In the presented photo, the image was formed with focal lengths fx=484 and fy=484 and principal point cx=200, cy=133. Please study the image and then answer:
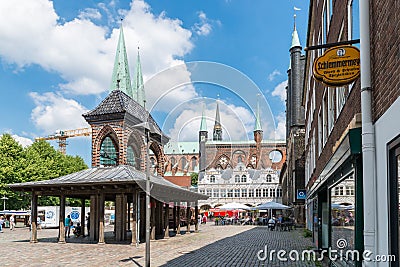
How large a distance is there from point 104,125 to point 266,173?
7023 centimetres

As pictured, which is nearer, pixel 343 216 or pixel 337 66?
pixel 337 66

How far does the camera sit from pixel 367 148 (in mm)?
6555

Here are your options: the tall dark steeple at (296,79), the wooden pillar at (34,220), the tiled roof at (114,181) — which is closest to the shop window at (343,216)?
the tiled roof at (114,181)

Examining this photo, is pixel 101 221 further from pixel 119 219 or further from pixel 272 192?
pixel 272 192

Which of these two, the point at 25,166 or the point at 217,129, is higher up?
the point at 217,129

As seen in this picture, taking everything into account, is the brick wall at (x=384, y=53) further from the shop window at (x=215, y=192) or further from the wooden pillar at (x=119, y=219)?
the shop window at (x=215, y=192)

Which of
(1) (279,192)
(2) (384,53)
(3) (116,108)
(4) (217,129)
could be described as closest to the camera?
(2) (384,53)

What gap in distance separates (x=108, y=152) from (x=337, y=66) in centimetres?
2358

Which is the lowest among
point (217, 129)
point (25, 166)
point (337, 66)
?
point (25, 166)

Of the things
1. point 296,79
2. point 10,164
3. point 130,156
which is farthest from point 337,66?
point 10,164

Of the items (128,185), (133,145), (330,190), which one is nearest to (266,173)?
(133,145)

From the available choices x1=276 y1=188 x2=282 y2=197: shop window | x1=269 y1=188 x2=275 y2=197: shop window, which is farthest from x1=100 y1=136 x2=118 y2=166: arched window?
x1=269 y1=188 x2=275 y2=197: shop window

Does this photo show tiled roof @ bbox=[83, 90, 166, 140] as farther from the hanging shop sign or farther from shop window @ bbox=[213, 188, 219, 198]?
shop window @ bbox=[213, 188, 219, 198]

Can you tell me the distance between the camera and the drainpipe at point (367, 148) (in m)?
6.37
